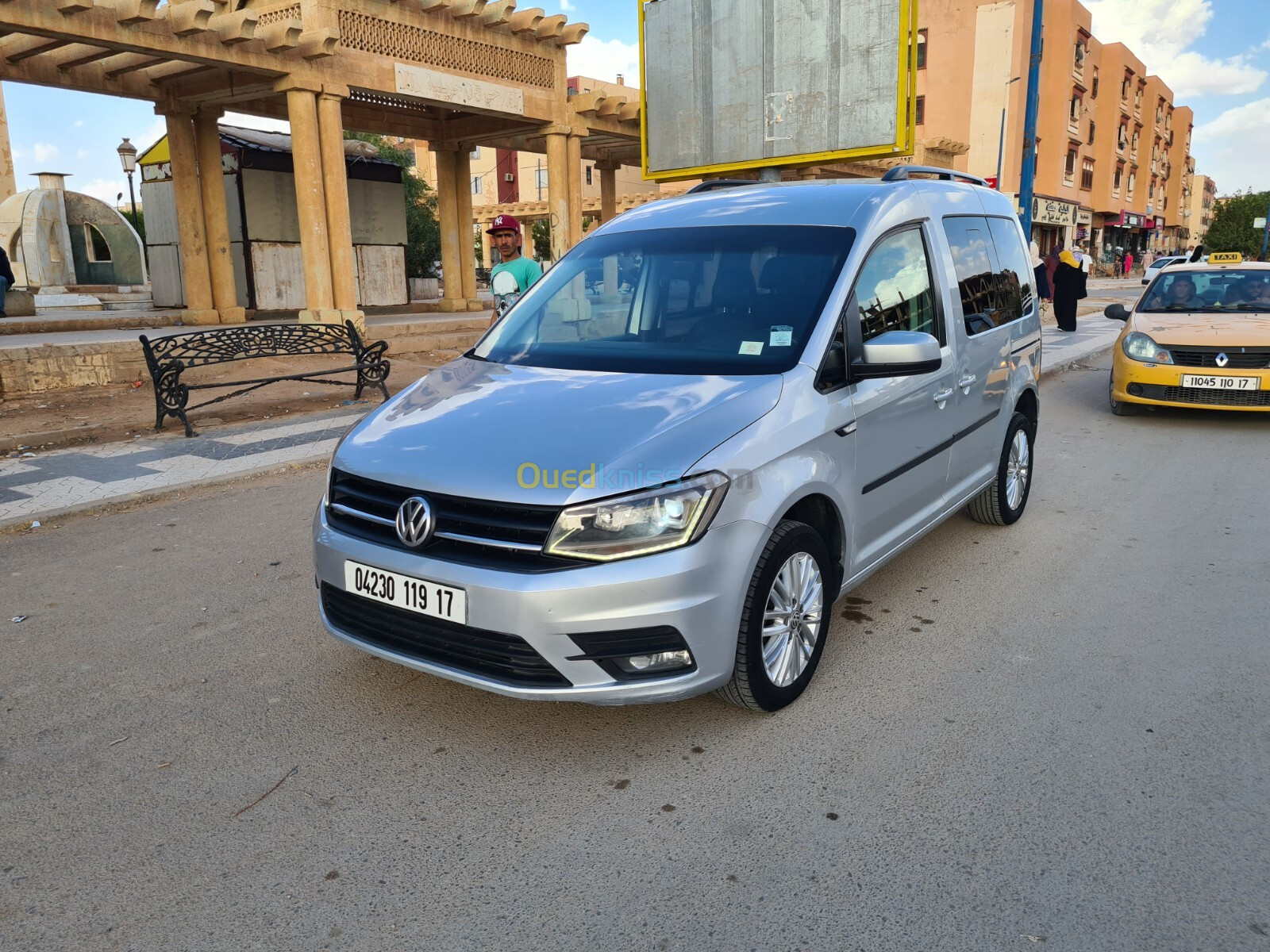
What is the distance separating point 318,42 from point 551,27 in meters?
5.42

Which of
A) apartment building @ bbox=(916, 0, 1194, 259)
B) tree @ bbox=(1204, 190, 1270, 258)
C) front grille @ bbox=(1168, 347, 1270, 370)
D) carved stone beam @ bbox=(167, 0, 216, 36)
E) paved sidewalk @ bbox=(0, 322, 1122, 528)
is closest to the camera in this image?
paved sidewalk @ bbox=(0, 322, 1122, 528)

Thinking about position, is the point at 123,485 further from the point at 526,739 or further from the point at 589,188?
the point at 589,188

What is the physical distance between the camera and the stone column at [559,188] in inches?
744

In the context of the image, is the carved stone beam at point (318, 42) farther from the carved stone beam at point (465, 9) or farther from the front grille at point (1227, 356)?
the front grille at point (1227, 356)

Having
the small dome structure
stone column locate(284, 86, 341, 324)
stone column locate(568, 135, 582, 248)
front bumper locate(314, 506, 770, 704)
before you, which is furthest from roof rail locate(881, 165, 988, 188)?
the small dome structure

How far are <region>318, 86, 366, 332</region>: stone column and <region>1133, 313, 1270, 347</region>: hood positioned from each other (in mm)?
11012

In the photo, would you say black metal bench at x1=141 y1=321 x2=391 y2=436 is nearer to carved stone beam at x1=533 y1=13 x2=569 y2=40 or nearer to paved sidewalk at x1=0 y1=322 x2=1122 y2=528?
paved sidewalk at x1=0 y1=322 x2=1122 y2=528

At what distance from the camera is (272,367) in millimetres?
13164

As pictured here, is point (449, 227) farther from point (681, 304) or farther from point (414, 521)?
point (414, 521)

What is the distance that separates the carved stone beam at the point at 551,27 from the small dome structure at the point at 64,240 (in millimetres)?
16881

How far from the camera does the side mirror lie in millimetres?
3438

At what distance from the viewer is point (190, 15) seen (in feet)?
40.1

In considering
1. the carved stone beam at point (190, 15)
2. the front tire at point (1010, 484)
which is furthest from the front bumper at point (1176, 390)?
the carved stone beam at point (190, 15)

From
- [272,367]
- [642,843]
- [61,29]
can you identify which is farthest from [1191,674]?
[61,29]
